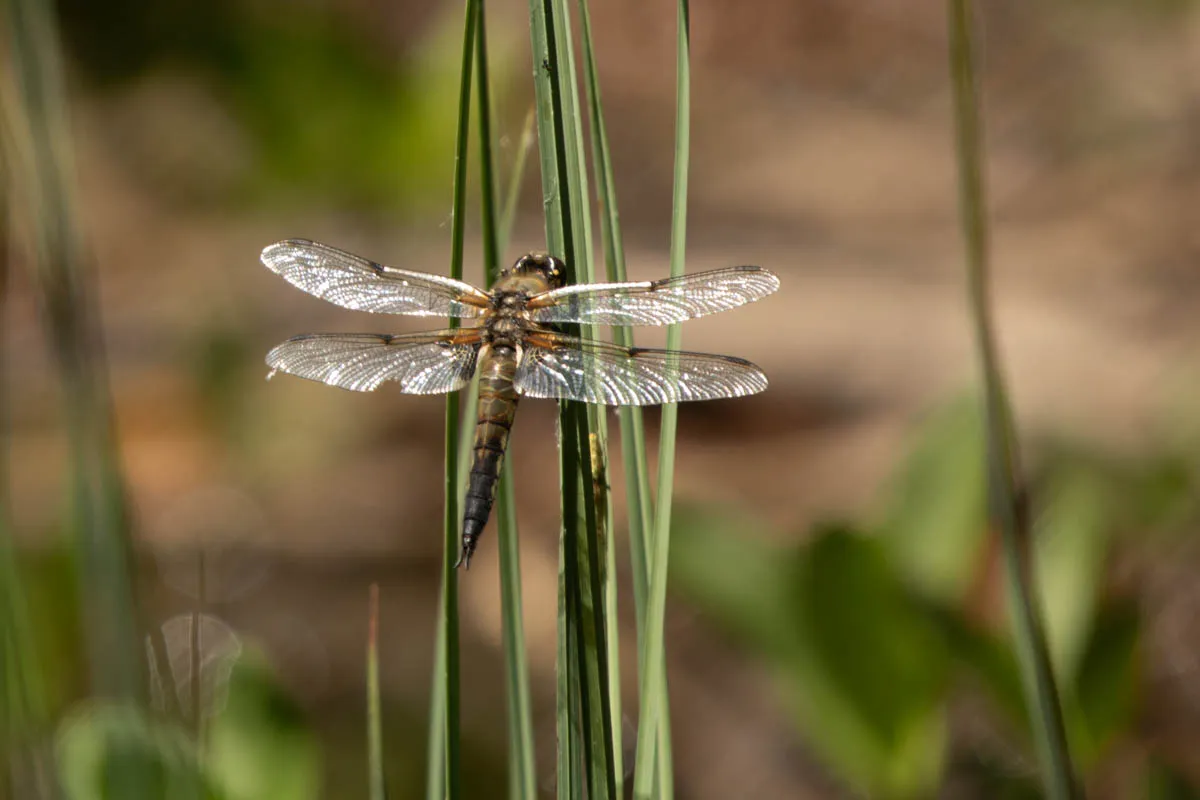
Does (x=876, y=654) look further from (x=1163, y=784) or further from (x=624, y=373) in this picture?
(x=624, y=373)

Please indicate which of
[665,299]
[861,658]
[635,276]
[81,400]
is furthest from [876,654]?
[635,276]

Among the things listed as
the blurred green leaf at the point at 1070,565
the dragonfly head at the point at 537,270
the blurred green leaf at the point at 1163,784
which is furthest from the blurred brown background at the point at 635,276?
the dragonfly head at the point at 537,270

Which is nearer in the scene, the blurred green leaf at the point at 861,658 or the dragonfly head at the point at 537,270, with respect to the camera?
the dragonfly head at the point at 537,270

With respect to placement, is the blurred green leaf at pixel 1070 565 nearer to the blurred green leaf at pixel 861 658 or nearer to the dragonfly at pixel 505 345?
the blurred green leaf at pixel 861 658

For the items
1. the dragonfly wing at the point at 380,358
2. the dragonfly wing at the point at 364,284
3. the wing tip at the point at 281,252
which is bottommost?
the dragonfly wing at the point at 380,358

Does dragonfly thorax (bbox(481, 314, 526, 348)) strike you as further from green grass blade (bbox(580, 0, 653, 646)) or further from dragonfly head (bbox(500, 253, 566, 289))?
green grass blade (bbox(580, 0, 653, 646))

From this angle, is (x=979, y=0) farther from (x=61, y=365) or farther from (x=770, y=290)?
(x=61, y=365)

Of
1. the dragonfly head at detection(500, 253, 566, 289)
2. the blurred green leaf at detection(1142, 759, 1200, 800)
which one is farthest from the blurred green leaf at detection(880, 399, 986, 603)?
the dragonfly head at detection(500, 253, 566, 289)
